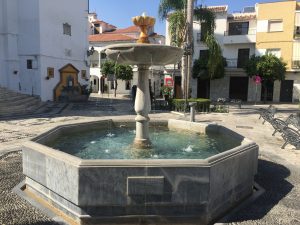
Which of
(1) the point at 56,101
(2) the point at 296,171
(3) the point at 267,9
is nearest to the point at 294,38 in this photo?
(3) the point at 267,9

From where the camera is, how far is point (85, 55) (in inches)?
1107

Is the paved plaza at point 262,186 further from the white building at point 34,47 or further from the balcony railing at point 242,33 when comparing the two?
the balcony railing at point 242,33

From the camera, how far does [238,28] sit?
31.0 m

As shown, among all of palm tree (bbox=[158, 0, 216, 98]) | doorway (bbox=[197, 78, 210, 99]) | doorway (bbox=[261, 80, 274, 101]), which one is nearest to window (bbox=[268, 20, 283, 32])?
doorway (bbox=[261, 80, 274, 101])

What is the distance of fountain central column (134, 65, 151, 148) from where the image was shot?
598cm

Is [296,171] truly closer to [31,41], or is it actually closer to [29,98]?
[29,98]

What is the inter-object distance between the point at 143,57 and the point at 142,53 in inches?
4.8

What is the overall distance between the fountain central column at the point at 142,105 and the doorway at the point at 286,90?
2750cm

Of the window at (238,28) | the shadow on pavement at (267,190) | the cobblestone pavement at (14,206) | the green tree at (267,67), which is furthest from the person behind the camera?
the window at (238,28)

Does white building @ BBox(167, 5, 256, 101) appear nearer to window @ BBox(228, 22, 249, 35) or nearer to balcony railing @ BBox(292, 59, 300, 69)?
window @ BBox(228, 22, 249, 35)

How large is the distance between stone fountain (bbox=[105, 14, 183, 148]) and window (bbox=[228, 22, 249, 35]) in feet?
90.3

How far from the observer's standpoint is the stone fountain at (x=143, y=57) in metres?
5.18

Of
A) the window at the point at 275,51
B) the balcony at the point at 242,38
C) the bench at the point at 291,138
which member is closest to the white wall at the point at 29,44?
the bench at the point at 291,138

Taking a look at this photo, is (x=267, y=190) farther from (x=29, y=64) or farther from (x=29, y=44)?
(x=29, y=44)
